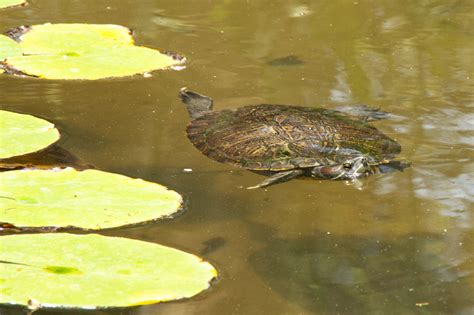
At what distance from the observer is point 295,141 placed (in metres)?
4.84

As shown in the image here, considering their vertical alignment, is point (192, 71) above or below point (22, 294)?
below

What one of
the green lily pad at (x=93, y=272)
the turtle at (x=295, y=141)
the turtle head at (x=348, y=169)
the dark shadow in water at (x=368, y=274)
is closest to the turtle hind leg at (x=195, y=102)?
the turtle at (x=295, y=141)

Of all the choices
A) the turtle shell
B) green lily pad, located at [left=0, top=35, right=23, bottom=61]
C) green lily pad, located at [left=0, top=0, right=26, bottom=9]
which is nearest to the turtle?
the turtle shell

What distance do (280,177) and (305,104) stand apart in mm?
1144

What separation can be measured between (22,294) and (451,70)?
3939 mm

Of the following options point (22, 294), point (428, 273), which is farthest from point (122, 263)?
point (428, 273)

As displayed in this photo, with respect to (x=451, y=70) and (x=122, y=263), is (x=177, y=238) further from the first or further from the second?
(x=451, y=70)

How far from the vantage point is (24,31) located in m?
6.66

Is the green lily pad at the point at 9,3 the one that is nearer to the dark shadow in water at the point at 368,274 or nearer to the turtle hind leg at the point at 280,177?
the turtle hind leg at the point at 280,177

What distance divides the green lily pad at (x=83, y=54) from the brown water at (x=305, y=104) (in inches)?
3.9

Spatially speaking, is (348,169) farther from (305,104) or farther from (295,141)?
(305,104)

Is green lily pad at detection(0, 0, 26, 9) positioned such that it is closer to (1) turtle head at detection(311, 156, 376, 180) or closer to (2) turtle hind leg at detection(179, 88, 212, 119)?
(2) turtle hind leg at detection(179, 88, 212, 119)

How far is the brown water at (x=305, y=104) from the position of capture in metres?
3.55

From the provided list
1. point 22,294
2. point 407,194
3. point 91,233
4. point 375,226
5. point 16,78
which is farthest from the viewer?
point 16,78
